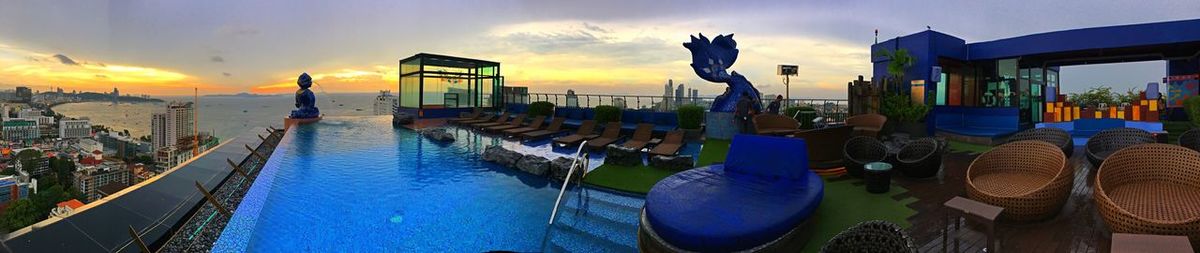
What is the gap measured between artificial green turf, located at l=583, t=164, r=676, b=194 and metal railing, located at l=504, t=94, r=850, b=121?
5.19 meters

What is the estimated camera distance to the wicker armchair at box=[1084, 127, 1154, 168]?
18.2 ft

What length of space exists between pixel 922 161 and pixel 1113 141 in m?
2.61

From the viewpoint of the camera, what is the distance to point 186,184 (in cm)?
958

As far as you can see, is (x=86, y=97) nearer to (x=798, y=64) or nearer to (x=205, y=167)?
(x=205, y=167)

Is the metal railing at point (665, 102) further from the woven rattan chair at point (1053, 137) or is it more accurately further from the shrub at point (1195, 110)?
the shrub at point (1195, 110)

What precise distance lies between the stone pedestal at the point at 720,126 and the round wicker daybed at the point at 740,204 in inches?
237

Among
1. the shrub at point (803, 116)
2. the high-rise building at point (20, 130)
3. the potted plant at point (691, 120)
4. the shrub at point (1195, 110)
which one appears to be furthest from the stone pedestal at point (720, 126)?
the high-rise building at point (20, 130)

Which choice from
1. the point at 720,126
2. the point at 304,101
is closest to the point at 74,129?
the point at 304,101

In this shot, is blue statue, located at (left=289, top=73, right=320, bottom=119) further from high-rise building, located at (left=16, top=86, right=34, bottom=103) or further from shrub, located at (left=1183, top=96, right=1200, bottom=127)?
shrub, located at (left=1183, top=96, right=1200, bottom=127)

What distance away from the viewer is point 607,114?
13680mm

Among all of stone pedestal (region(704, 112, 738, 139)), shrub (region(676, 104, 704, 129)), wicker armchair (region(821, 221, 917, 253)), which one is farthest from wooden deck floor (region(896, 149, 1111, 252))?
shrub (region(676, 104, 704, 129))

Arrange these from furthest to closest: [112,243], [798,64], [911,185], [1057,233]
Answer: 1. [798,64]
2. [112,243]
3. [911,185]
4. [1057,233]

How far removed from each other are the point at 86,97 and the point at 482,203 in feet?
103

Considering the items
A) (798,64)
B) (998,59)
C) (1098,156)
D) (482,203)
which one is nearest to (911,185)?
(1098,156)
